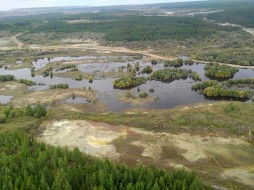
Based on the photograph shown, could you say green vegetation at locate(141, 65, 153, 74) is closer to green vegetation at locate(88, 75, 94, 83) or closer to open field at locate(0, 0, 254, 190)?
open field at locate(0, 0, 254, 190)

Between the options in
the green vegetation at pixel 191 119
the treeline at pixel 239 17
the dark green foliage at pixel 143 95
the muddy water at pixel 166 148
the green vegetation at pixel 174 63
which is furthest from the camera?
the treeline at pixel 239 17

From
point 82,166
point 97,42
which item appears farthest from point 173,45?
point 82,166

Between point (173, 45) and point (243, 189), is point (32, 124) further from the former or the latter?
point (173, 45)

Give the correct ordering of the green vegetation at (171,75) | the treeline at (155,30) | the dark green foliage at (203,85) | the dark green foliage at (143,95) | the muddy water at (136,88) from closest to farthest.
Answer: the muddy water at (136,88)
the dark green foliage at (143,95)
the dark green foliage at (203,85)
the green vegetation at (171,75)
the treeline at (155,30)

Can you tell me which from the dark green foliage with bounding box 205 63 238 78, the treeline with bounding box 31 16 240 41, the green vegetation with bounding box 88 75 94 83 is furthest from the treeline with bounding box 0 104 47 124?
the treeline with bounding box 31 16 240 41

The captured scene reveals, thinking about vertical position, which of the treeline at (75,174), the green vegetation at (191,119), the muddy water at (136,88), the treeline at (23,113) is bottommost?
the muddy water at (136,88)

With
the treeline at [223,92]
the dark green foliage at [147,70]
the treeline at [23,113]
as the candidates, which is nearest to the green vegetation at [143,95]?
the treeline at [223,92]

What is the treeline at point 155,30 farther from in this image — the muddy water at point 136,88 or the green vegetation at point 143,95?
the green vegetation at point 143,95
